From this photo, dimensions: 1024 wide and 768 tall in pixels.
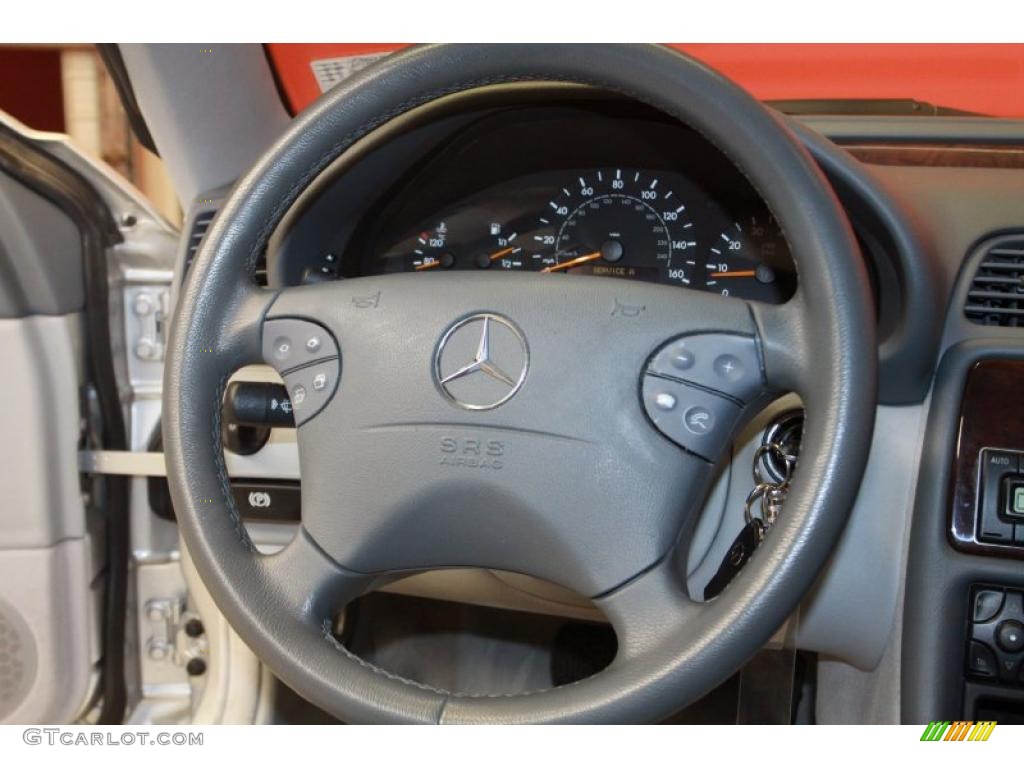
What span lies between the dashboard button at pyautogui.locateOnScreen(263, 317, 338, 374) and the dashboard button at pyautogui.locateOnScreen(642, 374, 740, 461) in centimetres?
28

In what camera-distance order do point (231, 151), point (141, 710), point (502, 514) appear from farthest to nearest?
point (141, 710), point (231, 151), point (502, 514)

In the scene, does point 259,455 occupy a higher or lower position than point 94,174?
lower

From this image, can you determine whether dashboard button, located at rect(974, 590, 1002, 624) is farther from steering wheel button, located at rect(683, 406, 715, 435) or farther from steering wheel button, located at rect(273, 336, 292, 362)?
steering wheel button, located at rect(273, 336, 292, 362)

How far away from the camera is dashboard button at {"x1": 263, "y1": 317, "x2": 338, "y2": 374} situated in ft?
2.77

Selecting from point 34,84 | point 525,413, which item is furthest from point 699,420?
point 34,84

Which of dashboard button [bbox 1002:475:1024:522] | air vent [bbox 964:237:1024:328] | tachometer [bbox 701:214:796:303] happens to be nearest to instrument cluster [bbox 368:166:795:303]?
tachometer [bbox 701:214:796:303]

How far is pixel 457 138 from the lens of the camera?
1124 mm

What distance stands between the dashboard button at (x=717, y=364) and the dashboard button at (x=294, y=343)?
274mm

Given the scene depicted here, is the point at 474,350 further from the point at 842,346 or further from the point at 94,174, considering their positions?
the point at 94,174

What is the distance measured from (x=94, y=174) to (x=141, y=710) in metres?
0.77

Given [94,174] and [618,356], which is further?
[94,174]

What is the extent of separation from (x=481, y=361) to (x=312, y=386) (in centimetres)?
15

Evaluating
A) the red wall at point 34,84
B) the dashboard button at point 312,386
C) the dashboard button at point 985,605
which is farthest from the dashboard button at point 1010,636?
the red wall at point 34,84

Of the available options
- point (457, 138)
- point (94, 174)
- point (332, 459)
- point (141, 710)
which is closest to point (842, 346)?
point (332, 459)
